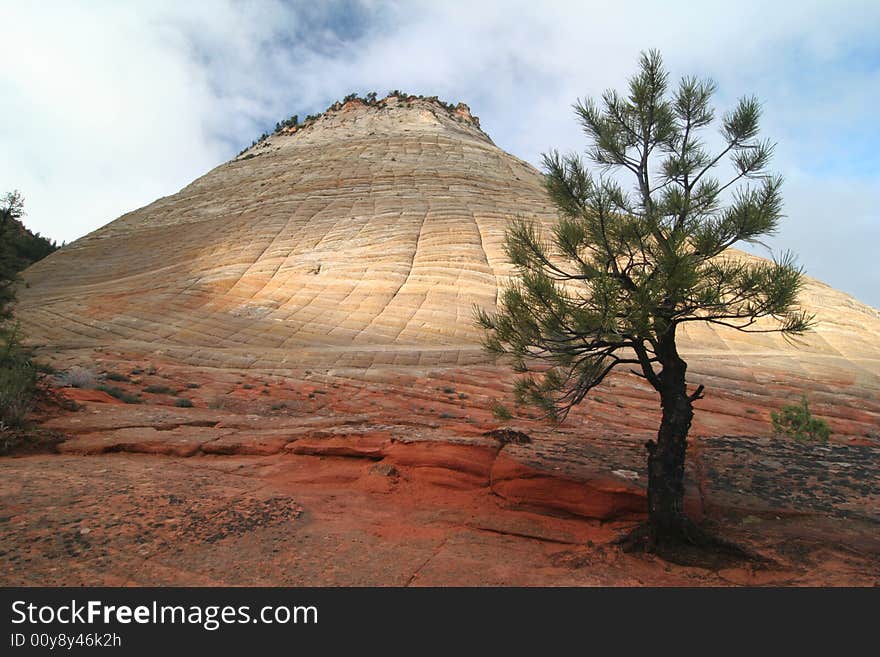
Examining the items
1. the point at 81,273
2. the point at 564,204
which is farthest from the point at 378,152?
the point at 564,204

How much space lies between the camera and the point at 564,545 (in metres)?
4.97

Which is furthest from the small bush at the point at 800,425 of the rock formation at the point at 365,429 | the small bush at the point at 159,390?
the small bush at the point at 159,390

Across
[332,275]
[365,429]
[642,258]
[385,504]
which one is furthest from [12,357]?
[332,275]

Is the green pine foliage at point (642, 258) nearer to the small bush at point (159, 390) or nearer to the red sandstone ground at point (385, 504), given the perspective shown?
the red sandstone ground at point (385, 504)

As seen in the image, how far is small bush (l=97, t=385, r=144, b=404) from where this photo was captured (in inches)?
396

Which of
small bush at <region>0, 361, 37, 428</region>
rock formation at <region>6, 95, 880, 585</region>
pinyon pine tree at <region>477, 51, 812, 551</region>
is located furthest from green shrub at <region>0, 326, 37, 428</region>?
pinyon pine tree at <region>477, 51, 812, 551</region>

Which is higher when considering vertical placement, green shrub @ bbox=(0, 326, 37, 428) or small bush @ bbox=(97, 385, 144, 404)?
green shrub @ bbox=(0, 326, 37, 428)

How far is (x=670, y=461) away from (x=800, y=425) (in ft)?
26.0

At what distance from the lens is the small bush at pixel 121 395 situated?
396 inches

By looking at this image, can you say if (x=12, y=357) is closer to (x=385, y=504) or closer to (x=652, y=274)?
(x=385, y=504)

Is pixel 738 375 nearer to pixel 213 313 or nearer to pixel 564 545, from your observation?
pixel 564 545

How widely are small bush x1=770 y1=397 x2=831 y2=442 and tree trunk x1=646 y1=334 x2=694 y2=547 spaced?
6654 millimetres

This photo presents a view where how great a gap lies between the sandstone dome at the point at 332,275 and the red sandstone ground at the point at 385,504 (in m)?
7.65

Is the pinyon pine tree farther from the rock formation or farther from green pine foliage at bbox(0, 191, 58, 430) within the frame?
green pine foliage at bbox(0, 191, 58, 430)
